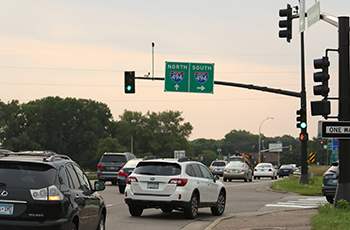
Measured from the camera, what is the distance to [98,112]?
114000mm

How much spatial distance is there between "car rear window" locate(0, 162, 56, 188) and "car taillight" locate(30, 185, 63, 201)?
0.24 feet

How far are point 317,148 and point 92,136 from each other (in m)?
79.9

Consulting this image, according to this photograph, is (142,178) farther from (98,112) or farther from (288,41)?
(98,112)

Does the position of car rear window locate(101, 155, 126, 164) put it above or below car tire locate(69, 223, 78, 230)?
above

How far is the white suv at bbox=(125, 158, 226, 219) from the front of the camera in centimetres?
1475

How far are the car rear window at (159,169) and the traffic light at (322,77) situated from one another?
14.2ft

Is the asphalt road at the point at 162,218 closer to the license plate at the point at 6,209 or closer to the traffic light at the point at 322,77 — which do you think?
the traffic light at the point at 322,77

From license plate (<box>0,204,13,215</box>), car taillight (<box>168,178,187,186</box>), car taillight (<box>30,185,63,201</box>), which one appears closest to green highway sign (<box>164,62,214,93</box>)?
car taillight (<box>168,178,187,186</box>)

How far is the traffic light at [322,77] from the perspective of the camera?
14586mm

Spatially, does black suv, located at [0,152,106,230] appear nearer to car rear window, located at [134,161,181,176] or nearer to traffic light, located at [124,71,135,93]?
car rear window, located at [134,161,181,176]

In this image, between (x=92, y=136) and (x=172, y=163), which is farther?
(x=92, y=136)

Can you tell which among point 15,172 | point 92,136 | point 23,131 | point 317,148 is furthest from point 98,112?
point 15,172

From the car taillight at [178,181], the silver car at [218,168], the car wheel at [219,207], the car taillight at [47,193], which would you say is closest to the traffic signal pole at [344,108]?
the car wheel at [219,207]

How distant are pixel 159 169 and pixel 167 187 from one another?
2.30ft
